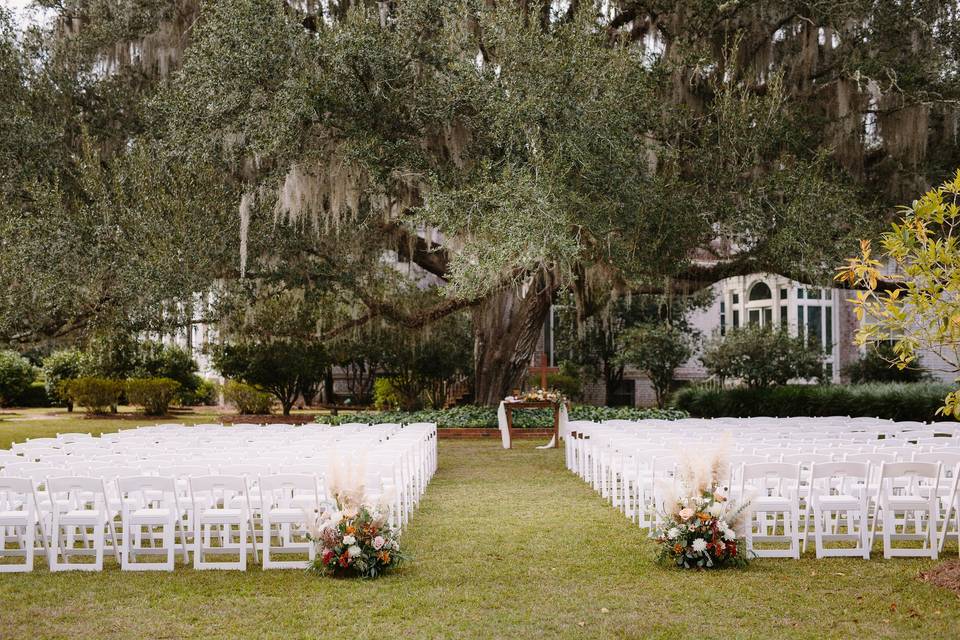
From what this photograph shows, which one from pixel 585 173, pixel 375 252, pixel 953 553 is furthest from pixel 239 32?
pixel 953 553

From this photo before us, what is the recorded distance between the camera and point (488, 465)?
14.5 meters

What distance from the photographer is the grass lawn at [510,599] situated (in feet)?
17.5

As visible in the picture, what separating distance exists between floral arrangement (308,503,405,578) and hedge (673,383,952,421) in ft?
45.0

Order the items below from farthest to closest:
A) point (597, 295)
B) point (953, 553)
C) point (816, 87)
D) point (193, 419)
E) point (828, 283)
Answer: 1. point (193, 419)
2. point (597, 295)
3. point (816, 87)
4. point (828, 283)
5. point (953, 553)

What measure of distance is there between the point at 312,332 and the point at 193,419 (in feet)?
24.4

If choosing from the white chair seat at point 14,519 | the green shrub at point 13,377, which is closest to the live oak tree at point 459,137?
the white chair seat at point 14,519

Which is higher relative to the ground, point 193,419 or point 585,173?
point 585,173

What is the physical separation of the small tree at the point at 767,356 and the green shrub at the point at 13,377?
2361cm

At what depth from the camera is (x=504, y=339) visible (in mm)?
21219

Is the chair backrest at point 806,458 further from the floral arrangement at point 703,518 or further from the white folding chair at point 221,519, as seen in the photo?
the white folding chair at point 221,519

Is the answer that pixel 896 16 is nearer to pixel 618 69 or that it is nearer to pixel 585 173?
pixel 618 69

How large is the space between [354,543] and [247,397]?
69.0 ft

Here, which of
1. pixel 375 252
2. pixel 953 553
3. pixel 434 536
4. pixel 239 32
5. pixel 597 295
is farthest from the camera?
pixel 597 295

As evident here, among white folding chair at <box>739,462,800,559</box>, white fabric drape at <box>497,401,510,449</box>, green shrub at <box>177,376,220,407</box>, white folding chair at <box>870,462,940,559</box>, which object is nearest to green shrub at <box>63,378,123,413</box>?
green shrub at <box>177,376,220,407</box>
